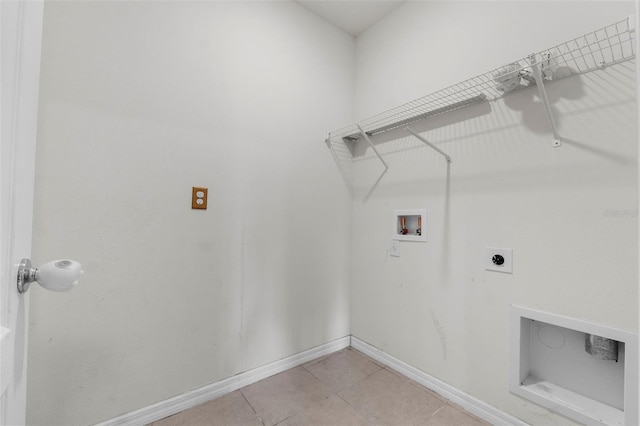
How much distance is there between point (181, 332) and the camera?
1497 mm

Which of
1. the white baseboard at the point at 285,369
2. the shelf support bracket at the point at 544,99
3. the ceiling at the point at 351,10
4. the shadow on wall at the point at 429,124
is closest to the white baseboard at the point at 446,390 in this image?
the white baseboard at the point at 285,369

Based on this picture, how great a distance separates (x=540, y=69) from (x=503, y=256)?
2.73ft

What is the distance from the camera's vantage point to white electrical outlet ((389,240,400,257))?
190 centimetres

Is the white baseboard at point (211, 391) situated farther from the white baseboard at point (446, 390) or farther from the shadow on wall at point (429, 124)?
the shadow on wall at point (429, 124)

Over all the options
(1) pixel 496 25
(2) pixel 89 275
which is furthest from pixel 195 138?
(1) pixel 496 25

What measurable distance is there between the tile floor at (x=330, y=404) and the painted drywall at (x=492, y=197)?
0.18 meters

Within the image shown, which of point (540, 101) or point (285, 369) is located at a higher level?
point (540, 101)

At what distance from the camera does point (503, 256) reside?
1.41 meters

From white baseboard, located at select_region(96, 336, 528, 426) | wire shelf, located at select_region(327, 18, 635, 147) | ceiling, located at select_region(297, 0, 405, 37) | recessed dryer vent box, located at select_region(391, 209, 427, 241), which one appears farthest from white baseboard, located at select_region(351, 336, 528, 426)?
ceiling, located at select_region(297, 0, 405, 37)

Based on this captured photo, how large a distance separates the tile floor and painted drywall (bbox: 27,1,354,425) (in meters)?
0.15

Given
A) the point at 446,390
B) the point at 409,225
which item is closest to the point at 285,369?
the point at 446,390

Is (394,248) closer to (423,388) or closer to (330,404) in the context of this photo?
(423,388)

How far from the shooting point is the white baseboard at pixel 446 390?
1.39 m

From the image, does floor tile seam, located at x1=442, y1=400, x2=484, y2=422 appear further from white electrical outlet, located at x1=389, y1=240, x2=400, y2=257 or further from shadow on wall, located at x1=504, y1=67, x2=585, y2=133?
shadow on wall, located at x1=504, y1=67, x2=585, y2=133
